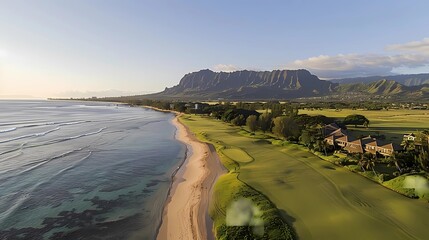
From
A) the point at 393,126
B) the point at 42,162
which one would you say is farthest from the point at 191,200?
the point at 393,126

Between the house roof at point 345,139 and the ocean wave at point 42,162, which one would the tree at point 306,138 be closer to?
the house roof at point 345,139

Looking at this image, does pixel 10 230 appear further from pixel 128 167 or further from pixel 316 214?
pixel 316 214

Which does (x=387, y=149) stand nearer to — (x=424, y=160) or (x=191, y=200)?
(x=424, y=160)

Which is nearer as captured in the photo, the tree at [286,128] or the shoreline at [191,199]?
the shoreline at [191,199]

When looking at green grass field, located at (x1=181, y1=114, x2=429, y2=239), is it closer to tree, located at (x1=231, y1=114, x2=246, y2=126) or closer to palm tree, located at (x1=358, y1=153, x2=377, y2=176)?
palm tree, located at (x1=358, y1=153, x2=377, y2=176)

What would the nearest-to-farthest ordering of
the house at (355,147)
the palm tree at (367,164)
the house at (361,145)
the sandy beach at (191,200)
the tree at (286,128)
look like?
the sandy beach at (191,200), the palm tree at (367,164), the house at (361,145), the house at (355,147), the tree at (286,128)

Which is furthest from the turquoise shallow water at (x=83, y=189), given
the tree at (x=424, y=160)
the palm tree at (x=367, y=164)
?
the tree at (x=424, y=160)

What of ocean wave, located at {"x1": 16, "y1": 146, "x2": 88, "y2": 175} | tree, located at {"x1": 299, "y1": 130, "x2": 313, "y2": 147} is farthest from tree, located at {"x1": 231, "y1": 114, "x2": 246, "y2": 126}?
ocean wave, located at {"x1": 16, "y1": 146, "x2": 88, "y2": 175}
